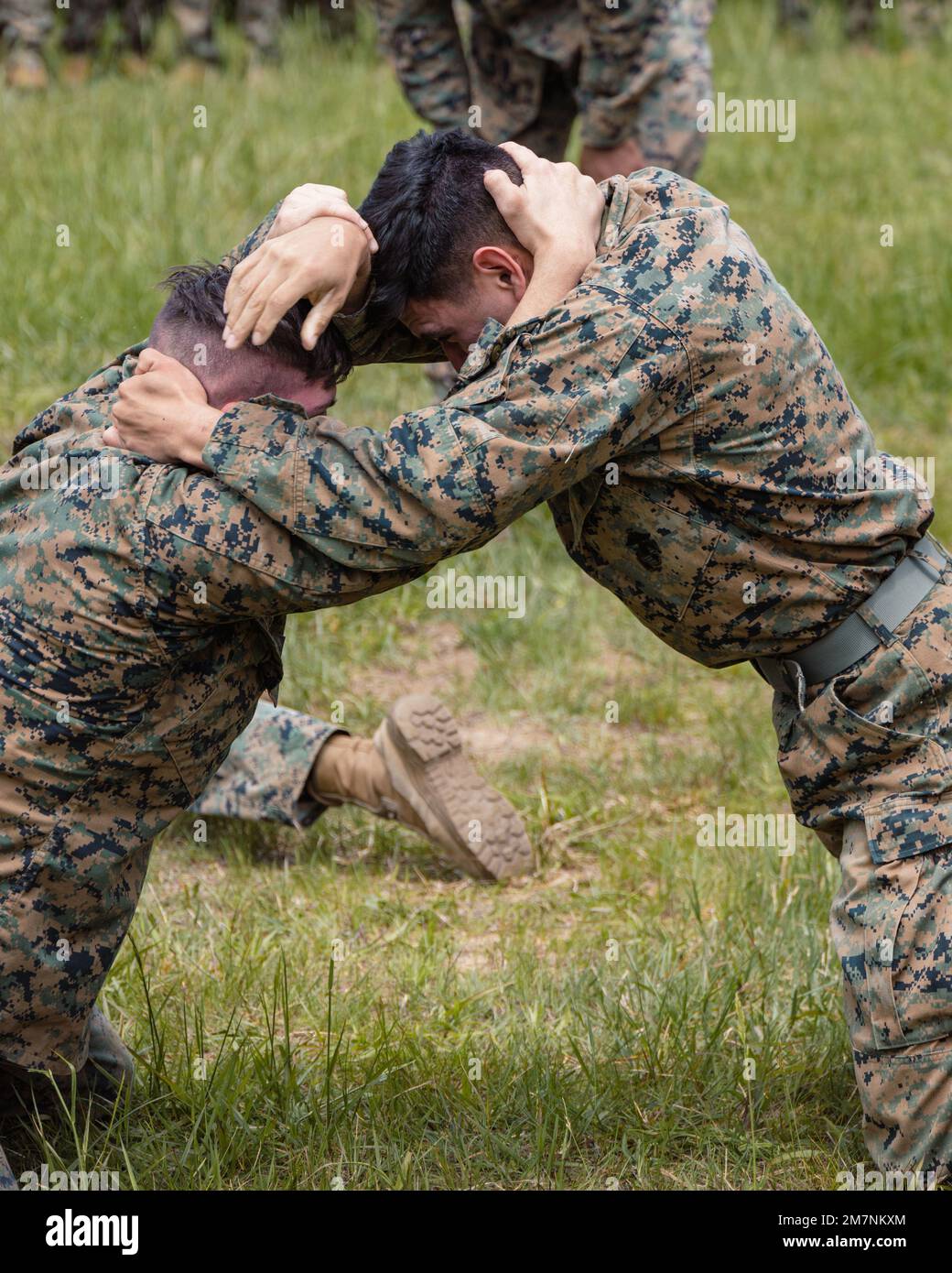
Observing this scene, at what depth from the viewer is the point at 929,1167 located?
96.6 inches

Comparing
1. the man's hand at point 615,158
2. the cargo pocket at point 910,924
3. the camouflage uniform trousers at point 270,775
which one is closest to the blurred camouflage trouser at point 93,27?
the man's hand at point 615,158

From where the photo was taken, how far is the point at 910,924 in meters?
2.43

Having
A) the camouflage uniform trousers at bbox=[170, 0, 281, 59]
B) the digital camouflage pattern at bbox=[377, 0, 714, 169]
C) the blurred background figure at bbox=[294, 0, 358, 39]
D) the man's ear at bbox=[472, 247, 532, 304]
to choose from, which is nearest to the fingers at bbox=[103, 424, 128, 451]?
the man's ear at bbox=[472, 247, 532, 304]

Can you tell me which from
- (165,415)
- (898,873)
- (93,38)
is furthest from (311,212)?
(93,38)

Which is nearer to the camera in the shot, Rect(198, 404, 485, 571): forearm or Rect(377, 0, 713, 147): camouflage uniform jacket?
Rect(198, 404, 485, 571): forearm

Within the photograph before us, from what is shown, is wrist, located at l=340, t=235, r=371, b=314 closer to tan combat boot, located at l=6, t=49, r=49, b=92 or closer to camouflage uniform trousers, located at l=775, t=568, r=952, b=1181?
camouflage uniform trousers, located at l=775, t=568, r=952, b=1181

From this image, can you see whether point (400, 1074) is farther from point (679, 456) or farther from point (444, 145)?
point (444, 145)

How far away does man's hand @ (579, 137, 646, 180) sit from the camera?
203 inches

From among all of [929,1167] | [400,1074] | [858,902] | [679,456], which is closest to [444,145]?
[679,456]

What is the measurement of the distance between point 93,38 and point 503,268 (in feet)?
26.5

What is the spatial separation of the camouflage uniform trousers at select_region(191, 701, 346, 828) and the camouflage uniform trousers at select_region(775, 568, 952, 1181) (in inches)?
55.9

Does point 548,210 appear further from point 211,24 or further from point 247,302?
point 211,24

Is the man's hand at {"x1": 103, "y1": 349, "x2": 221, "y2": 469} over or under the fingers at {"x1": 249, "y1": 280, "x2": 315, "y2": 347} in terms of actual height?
under

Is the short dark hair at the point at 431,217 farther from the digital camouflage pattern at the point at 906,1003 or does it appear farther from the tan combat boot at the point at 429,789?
the tan combat boot at the point at 429,789
